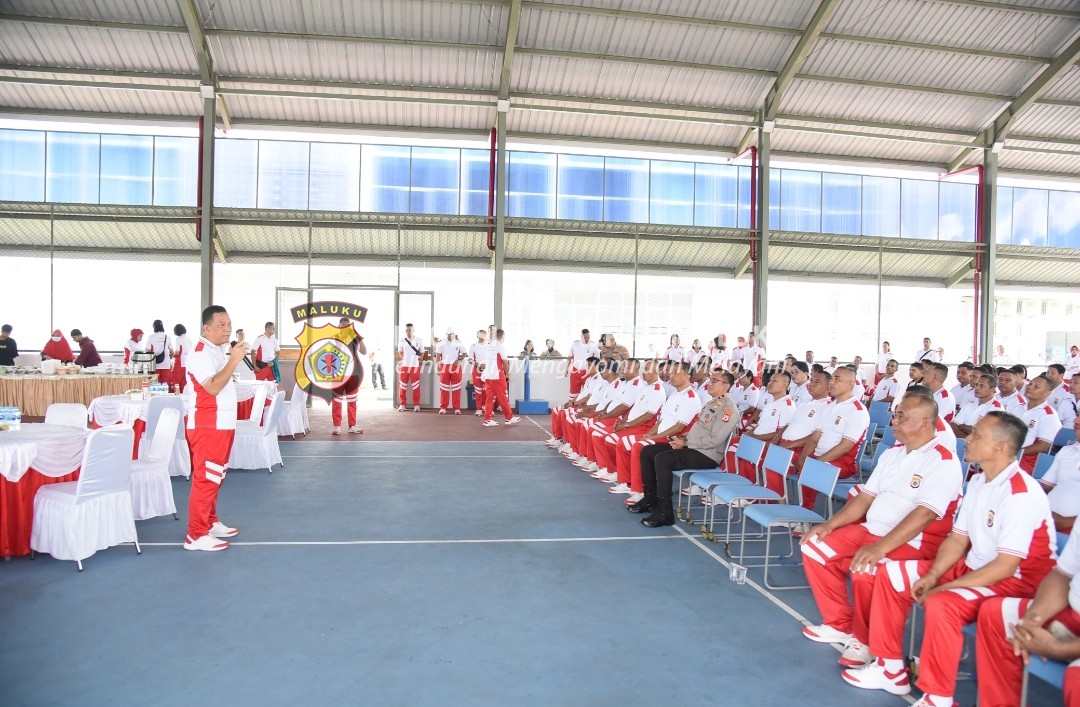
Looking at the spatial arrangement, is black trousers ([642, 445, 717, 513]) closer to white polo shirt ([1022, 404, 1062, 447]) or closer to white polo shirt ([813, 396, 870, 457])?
white polo shirt ([813, 396, 870, 457])

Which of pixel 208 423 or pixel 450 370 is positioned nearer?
pixel 208 423

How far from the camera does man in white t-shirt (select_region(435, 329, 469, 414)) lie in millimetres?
13414

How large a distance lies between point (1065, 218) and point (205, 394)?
66.2ft

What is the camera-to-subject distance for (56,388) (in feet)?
32.7

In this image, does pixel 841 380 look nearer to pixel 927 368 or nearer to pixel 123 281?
pixel 927 368

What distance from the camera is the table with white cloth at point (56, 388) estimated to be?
9.80 meters

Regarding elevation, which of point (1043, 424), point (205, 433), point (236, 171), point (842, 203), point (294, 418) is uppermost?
point (842, 203)

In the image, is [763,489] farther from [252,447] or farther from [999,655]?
[252,447]

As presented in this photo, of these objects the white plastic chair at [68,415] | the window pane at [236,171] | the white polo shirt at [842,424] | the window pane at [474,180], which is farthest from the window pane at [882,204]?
the white plastic chair at [68,415]

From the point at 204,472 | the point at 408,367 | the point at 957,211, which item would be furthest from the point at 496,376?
the point at 957,211

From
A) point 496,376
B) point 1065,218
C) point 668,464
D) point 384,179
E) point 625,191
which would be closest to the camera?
point 668,464

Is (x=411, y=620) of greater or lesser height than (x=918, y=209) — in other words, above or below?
below

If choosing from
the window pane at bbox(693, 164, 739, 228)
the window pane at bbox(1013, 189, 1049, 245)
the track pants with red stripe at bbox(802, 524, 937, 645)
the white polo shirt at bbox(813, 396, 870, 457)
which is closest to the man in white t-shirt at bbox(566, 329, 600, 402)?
the window pane at bbox(693, 164, 739, 228)

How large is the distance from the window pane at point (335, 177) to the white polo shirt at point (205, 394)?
380 inches
